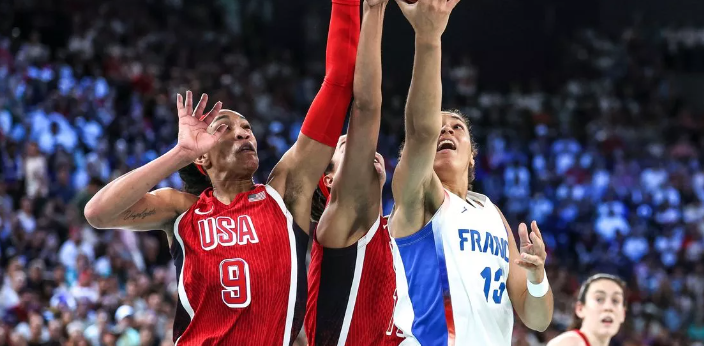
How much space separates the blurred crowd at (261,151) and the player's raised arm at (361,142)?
6.19 metres

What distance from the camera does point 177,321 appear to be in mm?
4324

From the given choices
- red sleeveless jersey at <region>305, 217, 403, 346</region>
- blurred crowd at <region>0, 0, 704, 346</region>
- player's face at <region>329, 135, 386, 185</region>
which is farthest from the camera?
blurred crowd at <region>0, 0, 704, 346</region>

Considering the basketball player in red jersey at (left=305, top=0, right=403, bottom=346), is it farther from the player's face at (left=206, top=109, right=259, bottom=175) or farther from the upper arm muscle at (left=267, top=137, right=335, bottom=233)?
the player's face at (left=206, top=109, right=259, bottom=175)

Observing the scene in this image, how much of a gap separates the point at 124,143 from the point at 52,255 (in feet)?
8.83

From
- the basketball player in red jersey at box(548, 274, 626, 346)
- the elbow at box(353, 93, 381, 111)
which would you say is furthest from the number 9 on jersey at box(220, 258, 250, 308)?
the basketball player in red jersey at box(548, 274, 626, 346)

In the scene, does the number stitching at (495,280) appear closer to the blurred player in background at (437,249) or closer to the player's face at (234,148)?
the blurred player in background at (437,249)

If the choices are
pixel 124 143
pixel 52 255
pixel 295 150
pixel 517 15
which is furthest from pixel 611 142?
pixel 295 150

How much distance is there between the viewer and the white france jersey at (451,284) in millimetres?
4270

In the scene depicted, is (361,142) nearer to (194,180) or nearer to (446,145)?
(446,145)

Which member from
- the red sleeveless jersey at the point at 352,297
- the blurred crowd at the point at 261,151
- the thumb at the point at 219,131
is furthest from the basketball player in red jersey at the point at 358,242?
the blurred crowd at the point at 261,151

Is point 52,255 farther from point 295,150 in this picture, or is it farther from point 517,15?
point 517,15

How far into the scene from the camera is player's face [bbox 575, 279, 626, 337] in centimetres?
700

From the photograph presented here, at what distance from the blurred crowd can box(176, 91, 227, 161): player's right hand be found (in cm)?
613

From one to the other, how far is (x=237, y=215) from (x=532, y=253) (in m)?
1.35
